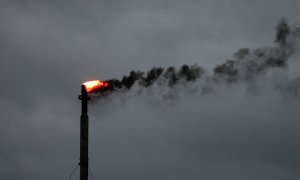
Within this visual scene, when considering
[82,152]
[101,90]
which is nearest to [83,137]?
[82,152]

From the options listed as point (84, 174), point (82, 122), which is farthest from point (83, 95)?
point (84, 174)

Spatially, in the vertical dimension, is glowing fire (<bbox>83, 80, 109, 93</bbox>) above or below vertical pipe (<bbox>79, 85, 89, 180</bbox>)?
above

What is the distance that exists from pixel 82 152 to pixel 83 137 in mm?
804

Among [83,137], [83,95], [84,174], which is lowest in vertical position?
[84,174]

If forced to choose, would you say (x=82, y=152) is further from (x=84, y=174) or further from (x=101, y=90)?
(x=101, y=90)

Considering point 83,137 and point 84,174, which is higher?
point 83,137

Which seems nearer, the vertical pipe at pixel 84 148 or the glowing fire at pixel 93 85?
the vertical pipe at pixel 84 148

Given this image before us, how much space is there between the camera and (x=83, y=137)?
104ft

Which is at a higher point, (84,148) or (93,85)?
(93,85)

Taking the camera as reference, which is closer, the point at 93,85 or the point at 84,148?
the point at 84,148

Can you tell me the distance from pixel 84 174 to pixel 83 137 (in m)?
1.97

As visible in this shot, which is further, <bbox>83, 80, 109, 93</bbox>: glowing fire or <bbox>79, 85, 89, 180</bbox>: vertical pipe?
<bbox>83, 80, 109, 93</bbox>: glowing fire

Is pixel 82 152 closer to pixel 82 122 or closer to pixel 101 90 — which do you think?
pixel 82 122

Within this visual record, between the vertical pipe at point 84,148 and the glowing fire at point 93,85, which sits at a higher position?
the glowing fire at point 93,85
